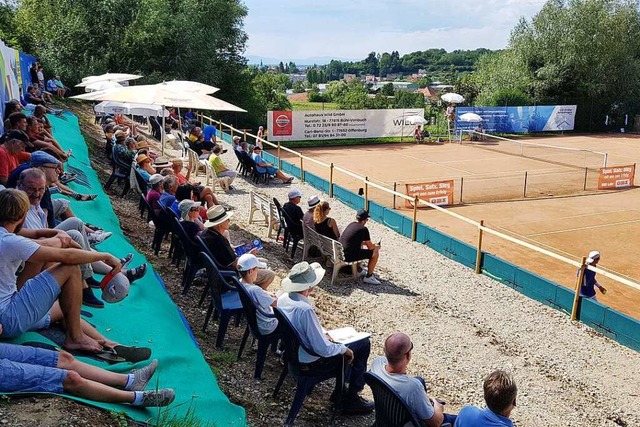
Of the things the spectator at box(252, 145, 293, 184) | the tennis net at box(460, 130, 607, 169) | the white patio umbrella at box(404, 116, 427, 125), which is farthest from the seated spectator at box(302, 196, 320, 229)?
the white patio umbrella at box(404, 116, 427, 125)

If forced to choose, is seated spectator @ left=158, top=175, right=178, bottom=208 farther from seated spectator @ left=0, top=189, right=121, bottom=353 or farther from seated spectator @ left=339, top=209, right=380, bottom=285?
seated spectator @ left=0, top=189, right=121, bottom=353

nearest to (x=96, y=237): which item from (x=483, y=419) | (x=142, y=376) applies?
(x=142, y=376)

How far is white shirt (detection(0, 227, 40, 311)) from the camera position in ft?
13.6

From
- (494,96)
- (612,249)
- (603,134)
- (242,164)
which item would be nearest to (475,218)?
(612,249)

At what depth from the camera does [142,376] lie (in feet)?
14.3

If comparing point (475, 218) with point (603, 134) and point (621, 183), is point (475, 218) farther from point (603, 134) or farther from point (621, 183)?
point (603, 134)

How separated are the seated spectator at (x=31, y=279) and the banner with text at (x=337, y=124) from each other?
99.7 ft

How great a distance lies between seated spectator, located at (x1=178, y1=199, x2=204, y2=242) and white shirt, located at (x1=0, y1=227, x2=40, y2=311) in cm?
383

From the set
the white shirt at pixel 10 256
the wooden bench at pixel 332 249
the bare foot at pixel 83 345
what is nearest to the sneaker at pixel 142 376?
the bare foot at pixel 83 345

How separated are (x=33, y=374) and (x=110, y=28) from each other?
33.6 metres

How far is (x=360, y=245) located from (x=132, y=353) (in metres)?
5.81

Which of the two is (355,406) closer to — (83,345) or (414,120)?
(83,345)

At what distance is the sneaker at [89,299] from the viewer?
5.62 meters

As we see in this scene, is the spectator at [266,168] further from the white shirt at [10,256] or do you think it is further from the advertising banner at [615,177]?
the white shirt at [10,256]
